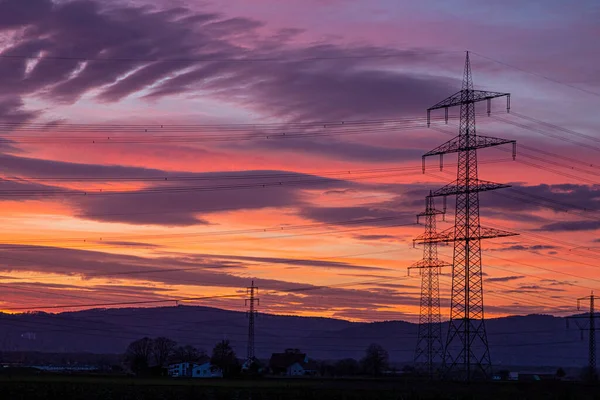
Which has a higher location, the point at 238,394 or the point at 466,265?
the point at 466,265

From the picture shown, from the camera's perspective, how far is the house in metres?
178

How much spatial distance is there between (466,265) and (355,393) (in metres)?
19.0

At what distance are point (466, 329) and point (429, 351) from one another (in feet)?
120

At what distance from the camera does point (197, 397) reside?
299ft

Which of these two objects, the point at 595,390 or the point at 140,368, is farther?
the point at 140,368

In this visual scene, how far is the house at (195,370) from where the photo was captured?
178m

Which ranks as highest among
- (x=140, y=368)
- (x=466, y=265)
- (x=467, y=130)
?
(x=467, y=130)

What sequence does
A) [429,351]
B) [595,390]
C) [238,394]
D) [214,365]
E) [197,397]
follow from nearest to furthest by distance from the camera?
[197,397] < [238,394] < [595,390] < [429,351] < [214,365]

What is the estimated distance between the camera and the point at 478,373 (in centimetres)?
13525

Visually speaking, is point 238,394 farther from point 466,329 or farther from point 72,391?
point 466,329

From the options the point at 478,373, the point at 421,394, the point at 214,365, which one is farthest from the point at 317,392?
the point at 214,365

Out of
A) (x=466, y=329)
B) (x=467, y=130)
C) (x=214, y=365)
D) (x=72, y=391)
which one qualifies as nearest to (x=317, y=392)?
(x=466, y=329)

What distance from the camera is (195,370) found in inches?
7037

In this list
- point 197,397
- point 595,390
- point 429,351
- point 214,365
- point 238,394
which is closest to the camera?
point 197,397
